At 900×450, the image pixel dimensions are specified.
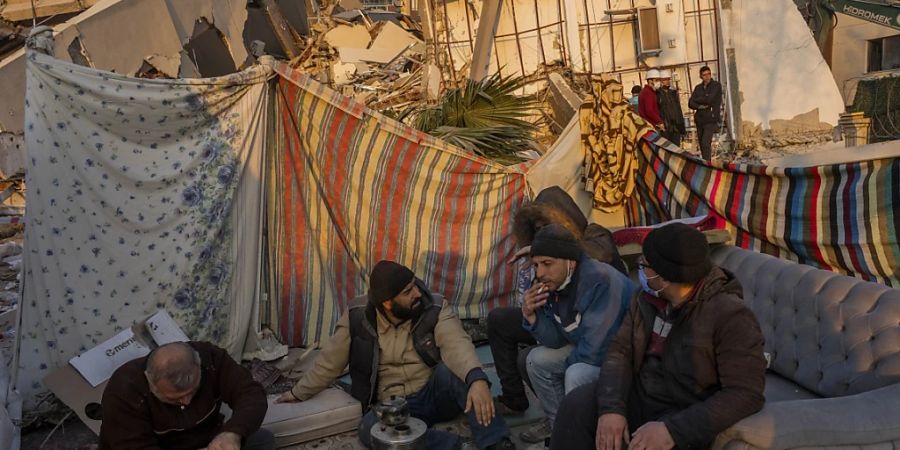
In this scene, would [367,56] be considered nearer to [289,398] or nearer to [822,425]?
[289,398]

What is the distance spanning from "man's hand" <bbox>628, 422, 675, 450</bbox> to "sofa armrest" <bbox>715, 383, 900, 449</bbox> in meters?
0.21

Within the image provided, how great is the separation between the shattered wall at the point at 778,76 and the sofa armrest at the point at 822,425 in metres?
14.2

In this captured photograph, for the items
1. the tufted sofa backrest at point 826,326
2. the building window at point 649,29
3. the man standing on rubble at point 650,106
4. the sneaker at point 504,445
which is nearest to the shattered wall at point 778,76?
the building window at point 649,29

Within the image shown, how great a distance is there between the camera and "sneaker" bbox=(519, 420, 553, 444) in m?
3.98

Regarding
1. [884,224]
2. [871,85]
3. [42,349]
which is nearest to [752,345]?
[884,224]

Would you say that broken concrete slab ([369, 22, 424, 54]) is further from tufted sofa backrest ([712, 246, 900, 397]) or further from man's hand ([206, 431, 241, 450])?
man's hand ([206, 431, 241, 450])

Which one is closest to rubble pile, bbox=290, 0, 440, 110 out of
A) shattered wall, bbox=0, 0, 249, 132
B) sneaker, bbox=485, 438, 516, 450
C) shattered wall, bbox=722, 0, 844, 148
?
shattered wall, bbox=0, 0, 249, 132

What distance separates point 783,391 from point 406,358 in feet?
6.34

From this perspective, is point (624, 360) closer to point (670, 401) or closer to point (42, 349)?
point (670, 401)

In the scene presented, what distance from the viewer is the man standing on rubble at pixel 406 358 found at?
3.80m

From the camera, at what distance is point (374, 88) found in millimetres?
17250

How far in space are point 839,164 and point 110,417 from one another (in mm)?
4448

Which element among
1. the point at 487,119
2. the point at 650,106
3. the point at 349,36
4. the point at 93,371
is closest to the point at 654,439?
the point at 93,371

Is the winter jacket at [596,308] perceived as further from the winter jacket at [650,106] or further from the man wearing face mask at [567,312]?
the winter jacket at [650,106]
